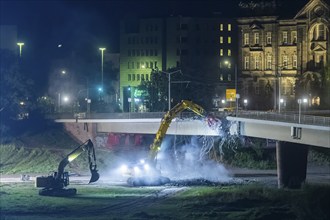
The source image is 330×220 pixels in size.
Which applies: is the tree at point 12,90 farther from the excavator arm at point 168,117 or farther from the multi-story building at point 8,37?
the excavator arm at point 168,117

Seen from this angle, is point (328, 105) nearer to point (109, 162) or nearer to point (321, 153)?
point (321, 153)

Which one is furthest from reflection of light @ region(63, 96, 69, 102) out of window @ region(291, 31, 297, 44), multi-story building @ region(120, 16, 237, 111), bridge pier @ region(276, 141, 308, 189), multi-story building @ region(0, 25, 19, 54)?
bridge pier @ region(276, 141, 308, 189)

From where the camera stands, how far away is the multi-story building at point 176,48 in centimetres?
16825

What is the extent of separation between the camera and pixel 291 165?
79.8m

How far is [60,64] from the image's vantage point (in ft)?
559

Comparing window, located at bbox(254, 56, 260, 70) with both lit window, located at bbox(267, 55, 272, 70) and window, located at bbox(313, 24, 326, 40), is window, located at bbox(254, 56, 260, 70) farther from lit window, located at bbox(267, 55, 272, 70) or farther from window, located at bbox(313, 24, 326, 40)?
window, located at bbox(313, 24, 326, 40)

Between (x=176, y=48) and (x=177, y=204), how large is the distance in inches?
4057

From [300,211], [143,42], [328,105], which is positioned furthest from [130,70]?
[300,211]

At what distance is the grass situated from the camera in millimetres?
64875

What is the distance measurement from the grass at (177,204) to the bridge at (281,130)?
3.59m

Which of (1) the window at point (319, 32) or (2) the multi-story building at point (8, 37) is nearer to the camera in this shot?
(1) the window at point (319, 32)

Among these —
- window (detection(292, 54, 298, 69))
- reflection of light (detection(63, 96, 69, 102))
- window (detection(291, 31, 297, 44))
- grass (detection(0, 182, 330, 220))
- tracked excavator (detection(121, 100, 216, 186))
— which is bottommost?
grass (detection(0, 182, 330, 220))

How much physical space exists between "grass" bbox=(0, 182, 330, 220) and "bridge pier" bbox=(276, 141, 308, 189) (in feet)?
8.93

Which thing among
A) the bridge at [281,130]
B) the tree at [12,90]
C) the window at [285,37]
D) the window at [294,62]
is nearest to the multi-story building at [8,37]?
the tree at [12,90]
